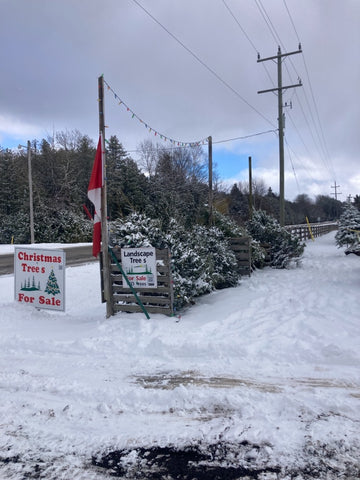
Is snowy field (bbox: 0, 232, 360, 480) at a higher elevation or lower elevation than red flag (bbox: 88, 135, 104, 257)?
lower

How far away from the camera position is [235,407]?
3.46m

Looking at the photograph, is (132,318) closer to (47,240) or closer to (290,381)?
(290,381)

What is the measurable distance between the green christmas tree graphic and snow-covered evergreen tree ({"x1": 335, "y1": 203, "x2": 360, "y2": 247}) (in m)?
14.8

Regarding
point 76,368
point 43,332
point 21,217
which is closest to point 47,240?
point 21,217

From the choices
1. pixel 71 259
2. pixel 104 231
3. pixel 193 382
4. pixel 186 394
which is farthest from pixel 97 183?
pixel 71 259

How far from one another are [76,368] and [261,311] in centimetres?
384

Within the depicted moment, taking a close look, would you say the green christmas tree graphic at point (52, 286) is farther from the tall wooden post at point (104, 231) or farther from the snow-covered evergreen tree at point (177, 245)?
the snow-covered evergreen tree at point (177, 245)

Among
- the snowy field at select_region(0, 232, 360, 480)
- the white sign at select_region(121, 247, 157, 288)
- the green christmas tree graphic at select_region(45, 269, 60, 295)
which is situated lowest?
the snowy field at select_region(0, 232, 360, 480)

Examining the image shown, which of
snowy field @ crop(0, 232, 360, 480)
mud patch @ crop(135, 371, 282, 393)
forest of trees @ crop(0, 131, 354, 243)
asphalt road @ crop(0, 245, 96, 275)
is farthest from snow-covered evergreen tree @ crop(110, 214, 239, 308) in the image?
forest of trees @ crop(0, 131, 354, 243)

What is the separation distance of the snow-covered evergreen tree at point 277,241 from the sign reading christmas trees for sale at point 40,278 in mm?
8372

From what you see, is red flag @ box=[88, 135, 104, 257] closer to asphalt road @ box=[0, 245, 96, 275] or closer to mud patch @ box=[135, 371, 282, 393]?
mud patch @ box=[135, 371, 282, 393]

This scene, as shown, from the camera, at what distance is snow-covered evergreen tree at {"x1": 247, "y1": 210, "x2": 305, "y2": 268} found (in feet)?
44.0

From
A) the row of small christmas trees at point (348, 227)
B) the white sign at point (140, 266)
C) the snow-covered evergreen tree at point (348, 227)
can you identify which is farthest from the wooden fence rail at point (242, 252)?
the snow-covered evergreen tree at point (348, 227)

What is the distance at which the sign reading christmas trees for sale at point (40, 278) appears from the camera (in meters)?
7.48
